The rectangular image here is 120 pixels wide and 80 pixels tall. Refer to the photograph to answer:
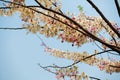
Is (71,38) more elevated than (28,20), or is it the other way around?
(28,20)

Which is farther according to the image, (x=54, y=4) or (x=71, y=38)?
(x=71, y=38)

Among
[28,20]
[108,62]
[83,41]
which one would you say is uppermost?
[28,20]

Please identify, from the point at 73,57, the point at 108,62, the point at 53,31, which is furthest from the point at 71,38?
the point at 108,62

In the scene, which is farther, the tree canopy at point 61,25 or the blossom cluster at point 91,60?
the blossom cluster at point 91,60

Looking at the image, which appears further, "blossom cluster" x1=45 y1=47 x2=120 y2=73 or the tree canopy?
"blossom cluster" x1=45 y1=47 x2=120 y2=73

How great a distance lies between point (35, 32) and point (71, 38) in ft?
5.32

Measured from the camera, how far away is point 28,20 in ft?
26.7

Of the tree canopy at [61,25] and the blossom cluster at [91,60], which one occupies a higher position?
the tree canopy at [61,25]

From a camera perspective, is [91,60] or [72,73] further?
[91,60]

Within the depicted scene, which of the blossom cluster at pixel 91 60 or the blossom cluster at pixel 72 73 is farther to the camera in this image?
the blossom cluster at pixel 91 60

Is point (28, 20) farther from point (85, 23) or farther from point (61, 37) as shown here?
point (85, 23)

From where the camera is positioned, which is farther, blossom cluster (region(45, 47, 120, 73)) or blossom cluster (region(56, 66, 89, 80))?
blossom cluster (region(45, 47, 120, 73))

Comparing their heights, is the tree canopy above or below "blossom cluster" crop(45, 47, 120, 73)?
above

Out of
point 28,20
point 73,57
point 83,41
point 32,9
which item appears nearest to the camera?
point 32,9
